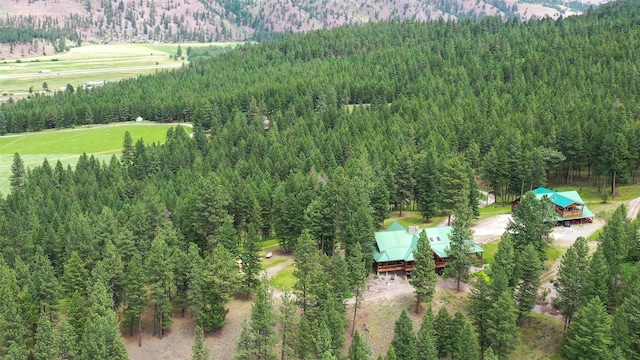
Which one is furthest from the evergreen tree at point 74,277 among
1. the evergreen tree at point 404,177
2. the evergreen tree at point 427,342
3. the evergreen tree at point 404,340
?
the evergreen tree at point 404,177

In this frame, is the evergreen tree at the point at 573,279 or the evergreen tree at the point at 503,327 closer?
the evergreen tree at the point at 503,327

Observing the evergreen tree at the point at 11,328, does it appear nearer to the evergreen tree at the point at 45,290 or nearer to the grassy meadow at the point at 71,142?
the evergreen tree at the point at 45,290

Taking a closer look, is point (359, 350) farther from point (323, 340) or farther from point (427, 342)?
point (427, 342)

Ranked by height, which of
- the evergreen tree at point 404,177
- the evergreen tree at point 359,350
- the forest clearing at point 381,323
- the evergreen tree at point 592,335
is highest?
the evergreen tree at point 404,177

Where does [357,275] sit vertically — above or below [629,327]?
above

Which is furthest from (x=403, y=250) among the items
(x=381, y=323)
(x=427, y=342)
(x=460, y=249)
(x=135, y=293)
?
(x=135, y=293)

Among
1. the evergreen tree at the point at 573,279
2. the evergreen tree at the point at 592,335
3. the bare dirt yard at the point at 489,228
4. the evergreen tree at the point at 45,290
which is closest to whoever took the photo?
the evergreen tree at the point at 592,335
